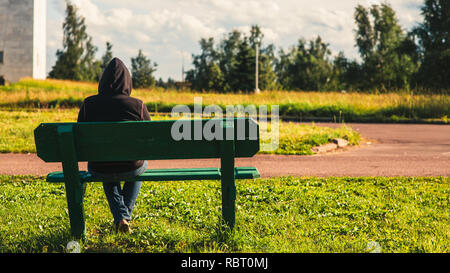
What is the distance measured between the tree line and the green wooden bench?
2205 cm

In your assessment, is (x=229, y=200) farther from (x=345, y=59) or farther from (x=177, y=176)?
(x=345, y=59)

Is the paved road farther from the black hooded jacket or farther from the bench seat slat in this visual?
the black hooded jacket

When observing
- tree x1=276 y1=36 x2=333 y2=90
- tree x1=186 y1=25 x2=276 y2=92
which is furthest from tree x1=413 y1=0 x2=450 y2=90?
tree x1=276 y1=36 x2=333 y2=90

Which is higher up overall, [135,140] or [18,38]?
[18,38]

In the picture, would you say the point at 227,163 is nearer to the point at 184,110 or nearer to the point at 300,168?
the point at 300,168

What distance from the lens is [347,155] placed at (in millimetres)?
9859

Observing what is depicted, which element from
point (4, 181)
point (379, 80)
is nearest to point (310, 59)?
point (379, 80)

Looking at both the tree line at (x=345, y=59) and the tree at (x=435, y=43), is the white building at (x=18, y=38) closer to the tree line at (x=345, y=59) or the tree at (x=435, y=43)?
the tree line at (x=345, y=59)

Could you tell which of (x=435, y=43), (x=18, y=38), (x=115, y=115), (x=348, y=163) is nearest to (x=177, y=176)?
(x=115, y=115)

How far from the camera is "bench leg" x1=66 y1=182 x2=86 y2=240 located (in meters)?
3.55

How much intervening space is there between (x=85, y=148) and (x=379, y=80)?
5611 centimetres

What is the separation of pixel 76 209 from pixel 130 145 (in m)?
0.70

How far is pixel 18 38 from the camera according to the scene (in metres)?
50.5

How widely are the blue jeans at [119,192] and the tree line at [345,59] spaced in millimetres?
22033
